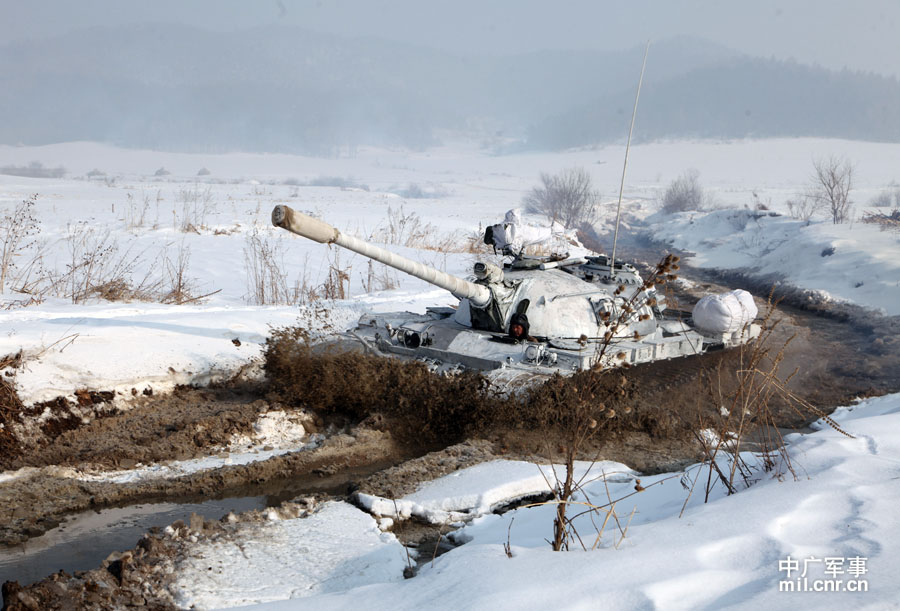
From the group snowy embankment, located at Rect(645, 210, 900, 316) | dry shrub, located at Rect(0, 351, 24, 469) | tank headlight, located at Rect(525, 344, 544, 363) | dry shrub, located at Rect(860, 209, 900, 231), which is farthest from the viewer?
dry shrub, located at Rect(860, 209, 900, 231)

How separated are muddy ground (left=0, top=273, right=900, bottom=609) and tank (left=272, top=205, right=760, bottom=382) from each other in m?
0.34

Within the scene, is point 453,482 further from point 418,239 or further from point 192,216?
point 192,216

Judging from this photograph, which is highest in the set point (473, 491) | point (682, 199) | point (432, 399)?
point (682, 199)

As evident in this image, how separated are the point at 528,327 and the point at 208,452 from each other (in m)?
3.51

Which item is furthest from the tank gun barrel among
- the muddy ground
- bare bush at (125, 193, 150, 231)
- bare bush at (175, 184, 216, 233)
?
bare bush at (175, 184, 216, 233)

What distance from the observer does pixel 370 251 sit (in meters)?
7.11

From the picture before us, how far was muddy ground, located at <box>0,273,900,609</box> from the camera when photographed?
4836 mm

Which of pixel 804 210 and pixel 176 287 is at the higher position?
pixel 804 210

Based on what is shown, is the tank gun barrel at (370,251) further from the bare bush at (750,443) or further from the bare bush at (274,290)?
the bare bush at (274,290)

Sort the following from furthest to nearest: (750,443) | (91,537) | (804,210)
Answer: (804,210) → (750,443) → (91,537)

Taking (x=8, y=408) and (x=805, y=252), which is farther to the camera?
(x=805, y=252)

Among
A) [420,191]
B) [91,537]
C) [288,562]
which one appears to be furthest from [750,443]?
[420,191]

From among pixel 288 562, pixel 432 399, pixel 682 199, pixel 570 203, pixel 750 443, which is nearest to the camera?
pixel 288 562

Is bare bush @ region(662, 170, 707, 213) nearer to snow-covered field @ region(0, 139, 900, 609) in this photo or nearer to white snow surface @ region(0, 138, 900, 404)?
white snow surface @ region(0, 138, 900, 404)
